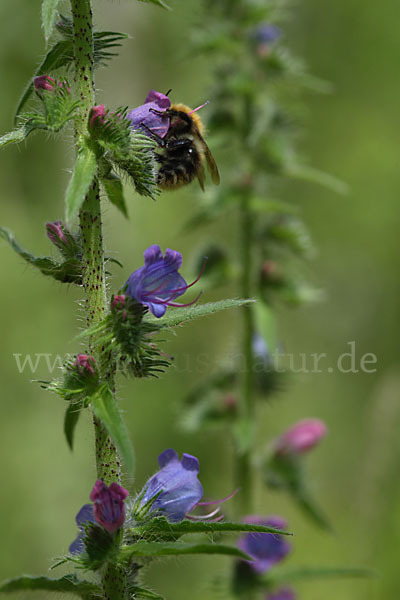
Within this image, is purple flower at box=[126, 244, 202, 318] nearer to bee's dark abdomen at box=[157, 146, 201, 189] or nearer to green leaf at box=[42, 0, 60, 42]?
green leaf at box=[42, 0, 60, 42]

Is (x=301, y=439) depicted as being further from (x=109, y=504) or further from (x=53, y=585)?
(x=53, y=585)

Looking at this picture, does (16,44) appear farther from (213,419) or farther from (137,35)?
(213,419)

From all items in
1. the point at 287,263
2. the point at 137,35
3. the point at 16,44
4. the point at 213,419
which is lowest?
the point at 213,419

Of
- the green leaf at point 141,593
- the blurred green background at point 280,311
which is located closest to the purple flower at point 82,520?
the green leaf at point 141,593

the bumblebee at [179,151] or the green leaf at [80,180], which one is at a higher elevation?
the bumblebee at [179,151]

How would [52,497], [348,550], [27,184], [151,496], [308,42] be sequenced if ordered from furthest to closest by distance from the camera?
[308,42] < [27,184] < [52,497] < [348,550] < [151,496]

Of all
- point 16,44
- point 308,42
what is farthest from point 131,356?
point 308,42

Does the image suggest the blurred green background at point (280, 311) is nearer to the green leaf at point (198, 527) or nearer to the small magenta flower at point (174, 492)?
the small magenta flower at point (174, 492)
